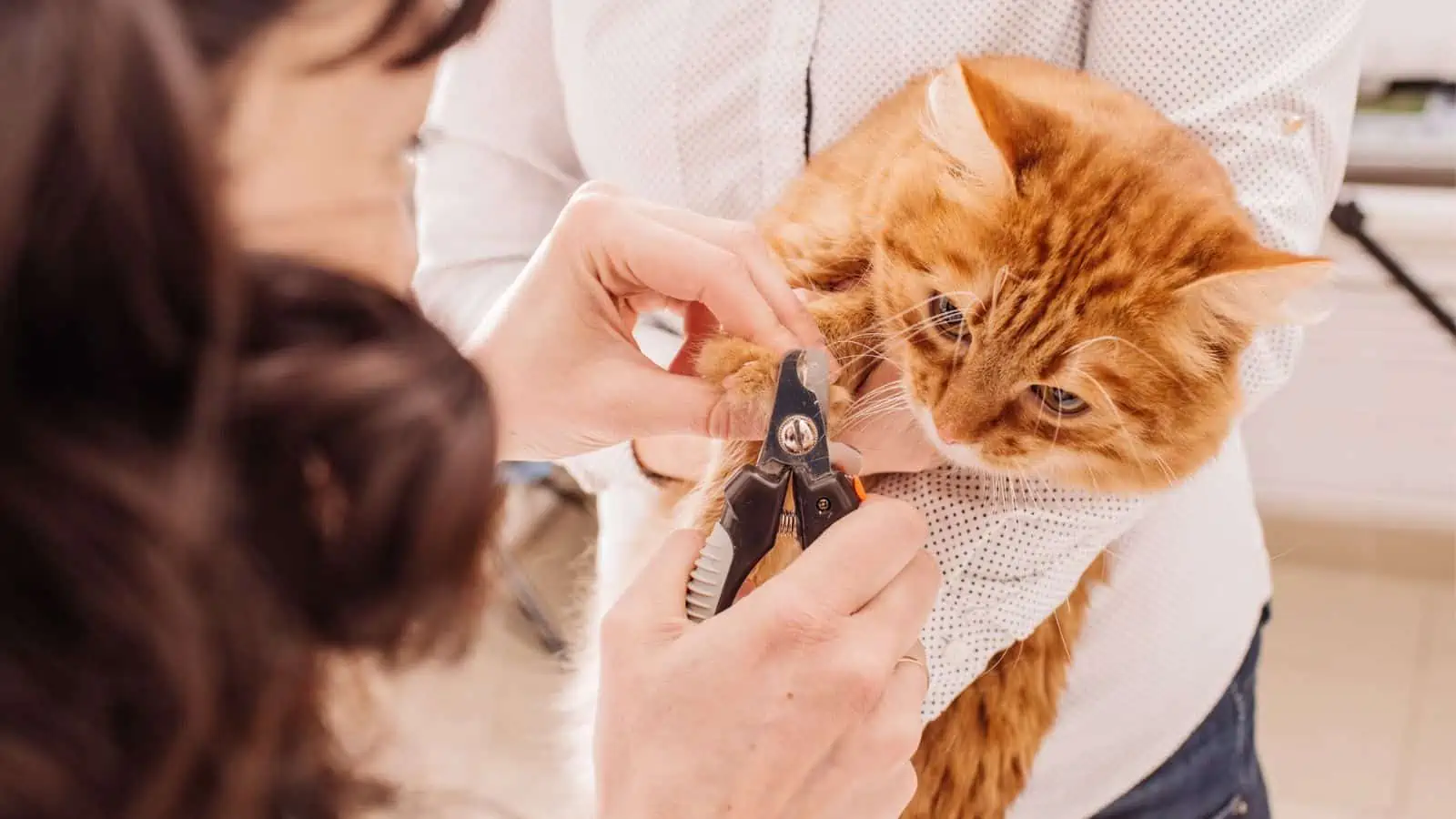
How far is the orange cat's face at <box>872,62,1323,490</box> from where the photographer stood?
919 mm

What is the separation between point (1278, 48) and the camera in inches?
37.2

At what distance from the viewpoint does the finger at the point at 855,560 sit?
2.28 ft

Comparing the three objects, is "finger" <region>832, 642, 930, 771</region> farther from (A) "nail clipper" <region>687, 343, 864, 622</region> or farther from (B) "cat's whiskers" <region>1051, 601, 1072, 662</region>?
(B) "cat's whiskers" <region>1051, 601, 1072, 662</region>

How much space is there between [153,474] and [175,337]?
5cm

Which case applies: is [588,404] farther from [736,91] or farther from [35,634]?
[35,634]

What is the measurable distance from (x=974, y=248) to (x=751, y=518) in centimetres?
40

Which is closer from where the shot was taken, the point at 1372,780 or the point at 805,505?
the point at 805,505

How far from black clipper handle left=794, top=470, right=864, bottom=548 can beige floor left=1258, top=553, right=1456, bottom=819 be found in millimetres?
1552

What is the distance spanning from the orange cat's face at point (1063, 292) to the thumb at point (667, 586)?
1.20 feet

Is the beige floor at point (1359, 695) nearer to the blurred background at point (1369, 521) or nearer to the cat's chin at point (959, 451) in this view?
the blurred background at point (1369, 521)

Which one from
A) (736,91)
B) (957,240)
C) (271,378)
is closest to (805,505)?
(957,240)

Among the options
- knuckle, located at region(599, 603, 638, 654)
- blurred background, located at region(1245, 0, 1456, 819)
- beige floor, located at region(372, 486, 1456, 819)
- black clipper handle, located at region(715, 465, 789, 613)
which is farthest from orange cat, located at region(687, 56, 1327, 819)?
beige floor, located at region(372, 486, 1456, 819)

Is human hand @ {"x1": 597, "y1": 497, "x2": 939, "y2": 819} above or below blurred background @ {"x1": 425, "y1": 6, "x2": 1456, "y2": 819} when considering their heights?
above

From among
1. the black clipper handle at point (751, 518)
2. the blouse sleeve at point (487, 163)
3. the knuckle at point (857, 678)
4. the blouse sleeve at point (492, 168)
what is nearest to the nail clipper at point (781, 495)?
the black clipper handle at point (751, 518)
